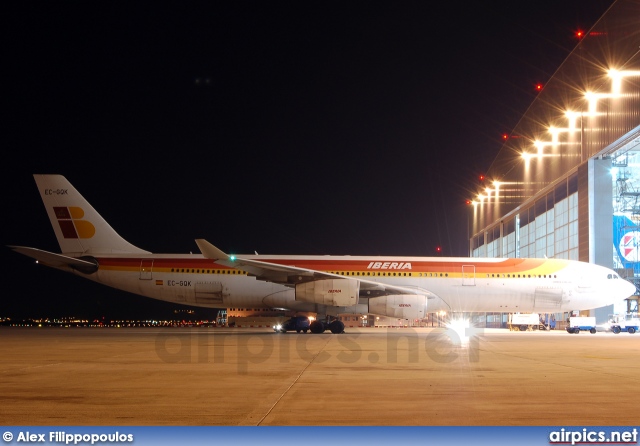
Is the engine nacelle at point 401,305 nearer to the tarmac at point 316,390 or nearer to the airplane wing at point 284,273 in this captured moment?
the airplane wing at point 284,273

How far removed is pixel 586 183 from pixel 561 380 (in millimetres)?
28932

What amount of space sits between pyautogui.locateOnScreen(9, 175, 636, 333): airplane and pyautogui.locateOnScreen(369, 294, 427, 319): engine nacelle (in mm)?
1161

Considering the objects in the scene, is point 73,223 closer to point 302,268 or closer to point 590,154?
point 302,268

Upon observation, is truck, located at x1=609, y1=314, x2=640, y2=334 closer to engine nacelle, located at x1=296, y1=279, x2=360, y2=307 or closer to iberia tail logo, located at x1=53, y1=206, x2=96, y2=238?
engine nacelle, located at x1=296, y1=279, x2=360, y2=307

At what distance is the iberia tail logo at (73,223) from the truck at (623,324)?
84.1 feet

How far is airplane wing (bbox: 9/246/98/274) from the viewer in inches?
1092

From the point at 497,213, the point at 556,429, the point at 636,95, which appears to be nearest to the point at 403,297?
the point at 636,95

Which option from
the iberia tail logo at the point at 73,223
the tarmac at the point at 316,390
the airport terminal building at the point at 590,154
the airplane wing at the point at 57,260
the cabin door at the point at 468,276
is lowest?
the tarmac at the point at 316,390

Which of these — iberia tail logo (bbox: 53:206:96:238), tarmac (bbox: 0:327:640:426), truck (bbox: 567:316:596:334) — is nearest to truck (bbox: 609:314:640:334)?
truck (bbox: 567:316:596:334)

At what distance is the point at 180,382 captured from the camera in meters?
9.97

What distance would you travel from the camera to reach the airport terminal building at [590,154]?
3256cm

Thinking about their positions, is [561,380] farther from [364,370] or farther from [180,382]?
[180,382]

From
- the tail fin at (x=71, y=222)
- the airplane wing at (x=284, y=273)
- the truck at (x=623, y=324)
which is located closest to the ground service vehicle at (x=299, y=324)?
the airplane wing at (x=284, y=273)

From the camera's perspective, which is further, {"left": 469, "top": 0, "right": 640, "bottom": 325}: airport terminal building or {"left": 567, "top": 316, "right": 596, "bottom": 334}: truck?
{"left": 567, "top": 316, "right": 596, "bottom": 334}: truck
